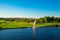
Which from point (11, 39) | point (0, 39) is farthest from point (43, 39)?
point (0, 39)

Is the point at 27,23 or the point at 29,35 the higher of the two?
the point at 27,23

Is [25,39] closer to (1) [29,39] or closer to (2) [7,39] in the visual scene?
(1) [29,39]

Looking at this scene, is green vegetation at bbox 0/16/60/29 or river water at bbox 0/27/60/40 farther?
green vegetation at bbox 0/16/60/29

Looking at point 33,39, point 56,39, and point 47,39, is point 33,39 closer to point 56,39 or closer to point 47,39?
point 47,39

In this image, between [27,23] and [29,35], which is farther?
[27,23]

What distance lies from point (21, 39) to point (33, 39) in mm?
3544

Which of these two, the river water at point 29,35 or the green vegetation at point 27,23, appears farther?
the green vegetation at point 27,23

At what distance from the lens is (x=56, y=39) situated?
115 ft

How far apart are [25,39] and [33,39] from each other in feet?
7.74

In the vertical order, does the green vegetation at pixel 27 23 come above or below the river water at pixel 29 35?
above

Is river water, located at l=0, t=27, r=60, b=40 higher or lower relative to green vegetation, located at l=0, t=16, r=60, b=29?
lower

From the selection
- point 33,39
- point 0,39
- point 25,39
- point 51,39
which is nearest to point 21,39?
point 25,39

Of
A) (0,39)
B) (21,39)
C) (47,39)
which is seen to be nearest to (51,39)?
(47,39)

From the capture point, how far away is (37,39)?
114 feet
